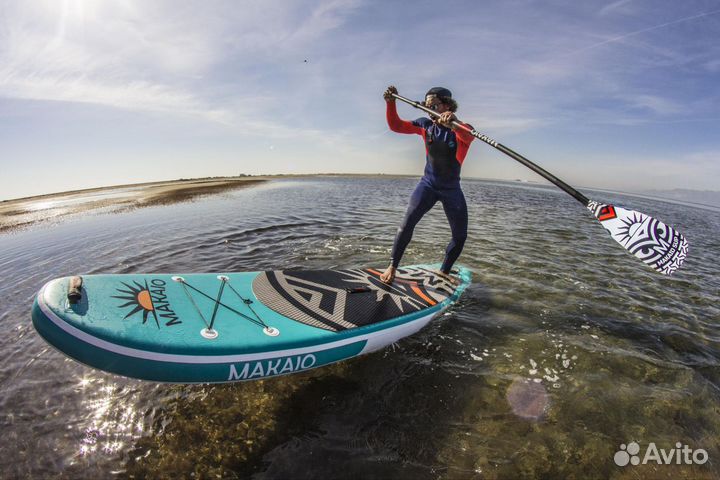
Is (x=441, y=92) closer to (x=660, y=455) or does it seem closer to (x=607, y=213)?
(x=607, y=213)

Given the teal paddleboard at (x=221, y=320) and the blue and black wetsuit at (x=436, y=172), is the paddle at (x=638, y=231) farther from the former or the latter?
the teal paddleboard at (x=221, y=320)

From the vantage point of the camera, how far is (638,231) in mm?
4816

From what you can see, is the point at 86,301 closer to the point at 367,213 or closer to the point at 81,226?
the point at 367,213

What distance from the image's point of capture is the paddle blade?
4.56 m

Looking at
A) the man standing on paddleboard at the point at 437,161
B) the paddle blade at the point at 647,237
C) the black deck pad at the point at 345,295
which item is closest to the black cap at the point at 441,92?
the man standing on paddleboard at the point at 437,161

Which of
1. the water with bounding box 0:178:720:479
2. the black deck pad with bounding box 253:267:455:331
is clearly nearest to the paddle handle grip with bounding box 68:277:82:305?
the water with bounding box 0:178:720:479

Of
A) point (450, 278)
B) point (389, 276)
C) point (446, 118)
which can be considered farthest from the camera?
point (450, 278)

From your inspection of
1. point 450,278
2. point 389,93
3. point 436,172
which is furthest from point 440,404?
point 389,93

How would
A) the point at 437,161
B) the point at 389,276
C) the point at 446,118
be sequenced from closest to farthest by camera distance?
the point at 446,118, the point at 437,161, the point at 389,276

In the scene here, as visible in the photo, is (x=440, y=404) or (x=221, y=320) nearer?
(x=440, y=404)

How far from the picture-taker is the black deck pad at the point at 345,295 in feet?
14.6

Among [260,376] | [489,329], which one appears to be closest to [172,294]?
[260,376]

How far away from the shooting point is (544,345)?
490 cm

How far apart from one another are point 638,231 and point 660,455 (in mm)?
3139
